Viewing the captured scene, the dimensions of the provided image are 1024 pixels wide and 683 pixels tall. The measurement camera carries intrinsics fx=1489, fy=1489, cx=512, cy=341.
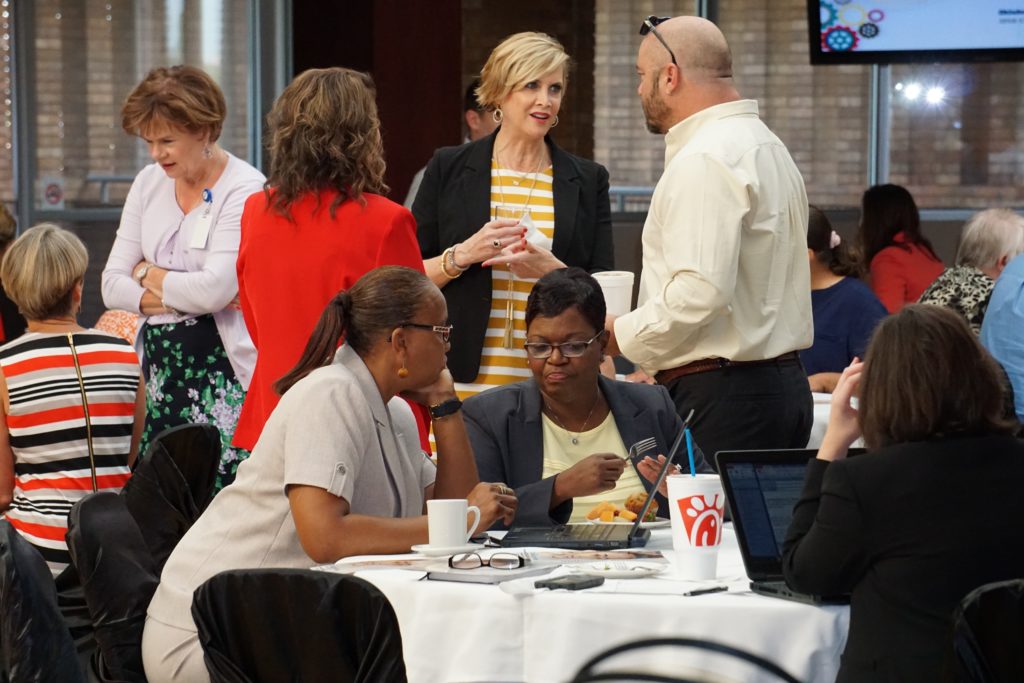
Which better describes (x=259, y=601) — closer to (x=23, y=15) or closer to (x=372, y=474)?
(x=372, y=474)

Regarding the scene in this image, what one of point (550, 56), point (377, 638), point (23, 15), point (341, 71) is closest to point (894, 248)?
point (550, 56)

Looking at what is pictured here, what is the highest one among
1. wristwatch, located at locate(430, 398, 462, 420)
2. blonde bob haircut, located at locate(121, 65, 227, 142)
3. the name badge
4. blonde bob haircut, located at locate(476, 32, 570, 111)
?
blonde bob haircut, located at locate(476, 32, 570, 111)

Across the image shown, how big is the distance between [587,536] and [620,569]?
0.33 metres

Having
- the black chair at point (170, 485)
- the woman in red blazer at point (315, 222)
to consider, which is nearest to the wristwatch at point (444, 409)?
the woman in red blazer at point (315, 222)

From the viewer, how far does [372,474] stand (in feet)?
9.31

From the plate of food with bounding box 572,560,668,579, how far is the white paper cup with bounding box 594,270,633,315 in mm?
1307

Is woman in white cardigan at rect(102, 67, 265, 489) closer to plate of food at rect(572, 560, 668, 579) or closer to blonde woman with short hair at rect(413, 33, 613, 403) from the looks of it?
blonde woman with short hair at rect(413, 33, 613, 403)

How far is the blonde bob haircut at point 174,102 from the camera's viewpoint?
420 centimetres

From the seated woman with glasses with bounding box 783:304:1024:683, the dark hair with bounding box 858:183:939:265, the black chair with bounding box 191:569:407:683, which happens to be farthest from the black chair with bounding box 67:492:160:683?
the dark hair with bounding box 858:183:939:265

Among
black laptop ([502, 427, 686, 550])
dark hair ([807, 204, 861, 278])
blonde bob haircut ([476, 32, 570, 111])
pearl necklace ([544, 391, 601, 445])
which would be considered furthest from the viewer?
dark hair ([807, 204, 861, 278])

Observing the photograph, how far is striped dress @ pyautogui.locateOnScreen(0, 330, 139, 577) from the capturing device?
3.90m

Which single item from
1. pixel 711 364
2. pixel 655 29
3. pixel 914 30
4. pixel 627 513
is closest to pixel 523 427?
pixel 627 513

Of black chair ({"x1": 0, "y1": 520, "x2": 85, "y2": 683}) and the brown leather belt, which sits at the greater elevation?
the brown leather belt

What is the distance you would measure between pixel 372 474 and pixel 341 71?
4.34ft
